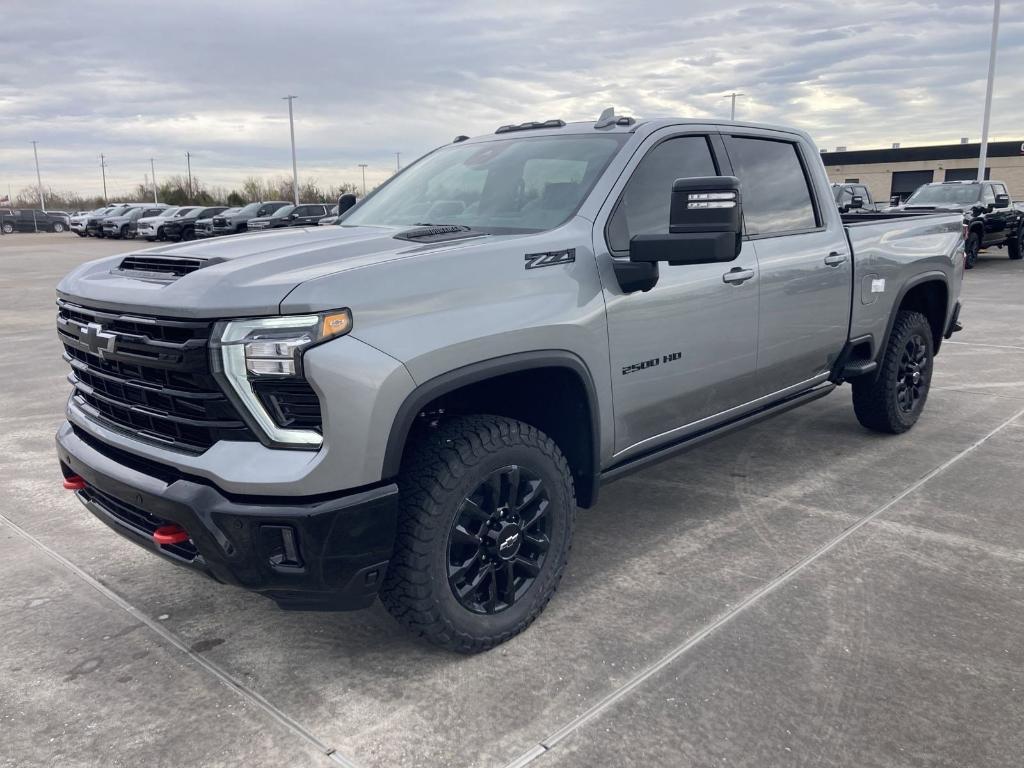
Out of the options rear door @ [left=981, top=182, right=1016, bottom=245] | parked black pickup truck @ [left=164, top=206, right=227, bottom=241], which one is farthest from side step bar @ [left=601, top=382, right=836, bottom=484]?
parked black pickup truck @ [left=164, top=206, right=227, bottom=241]

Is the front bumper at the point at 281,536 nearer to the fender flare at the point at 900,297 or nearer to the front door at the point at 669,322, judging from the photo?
the front door at the point at 669,322

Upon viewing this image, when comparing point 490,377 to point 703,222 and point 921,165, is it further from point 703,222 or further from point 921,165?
point 921,165

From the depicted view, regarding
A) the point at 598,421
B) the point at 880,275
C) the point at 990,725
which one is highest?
the point at 880,275

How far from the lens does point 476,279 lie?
116 inches

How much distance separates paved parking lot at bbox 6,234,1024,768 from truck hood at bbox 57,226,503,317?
131 centimetres

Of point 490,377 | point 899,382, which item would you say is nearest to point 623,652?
point 490,377

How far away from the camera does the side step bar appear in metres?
3.69

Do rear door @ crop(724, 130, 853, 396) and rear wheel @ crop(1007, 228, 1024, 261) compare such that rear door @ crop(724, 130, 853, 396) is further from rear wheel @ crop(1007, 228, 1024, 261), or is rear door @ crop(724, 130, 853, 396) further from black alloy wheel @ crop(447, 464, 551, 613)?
rear wheel @ crop(1007, 228, 1024, 261)

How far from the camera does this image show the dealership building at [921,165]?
1908 inches

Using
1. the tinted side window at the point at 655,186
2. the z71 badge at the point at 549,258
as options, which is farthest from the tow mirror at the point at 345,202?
the z71 badge at the point at 549,258

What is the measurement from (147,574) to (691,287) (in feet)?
9.01

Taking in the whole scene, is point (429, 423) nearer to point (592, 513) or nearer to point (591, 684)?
point (591, 684)

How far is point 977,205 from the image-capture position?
1802 centimetres

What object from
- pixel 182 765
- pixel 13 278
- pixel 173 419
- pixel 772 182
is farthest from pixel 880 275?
pixel 13 278
